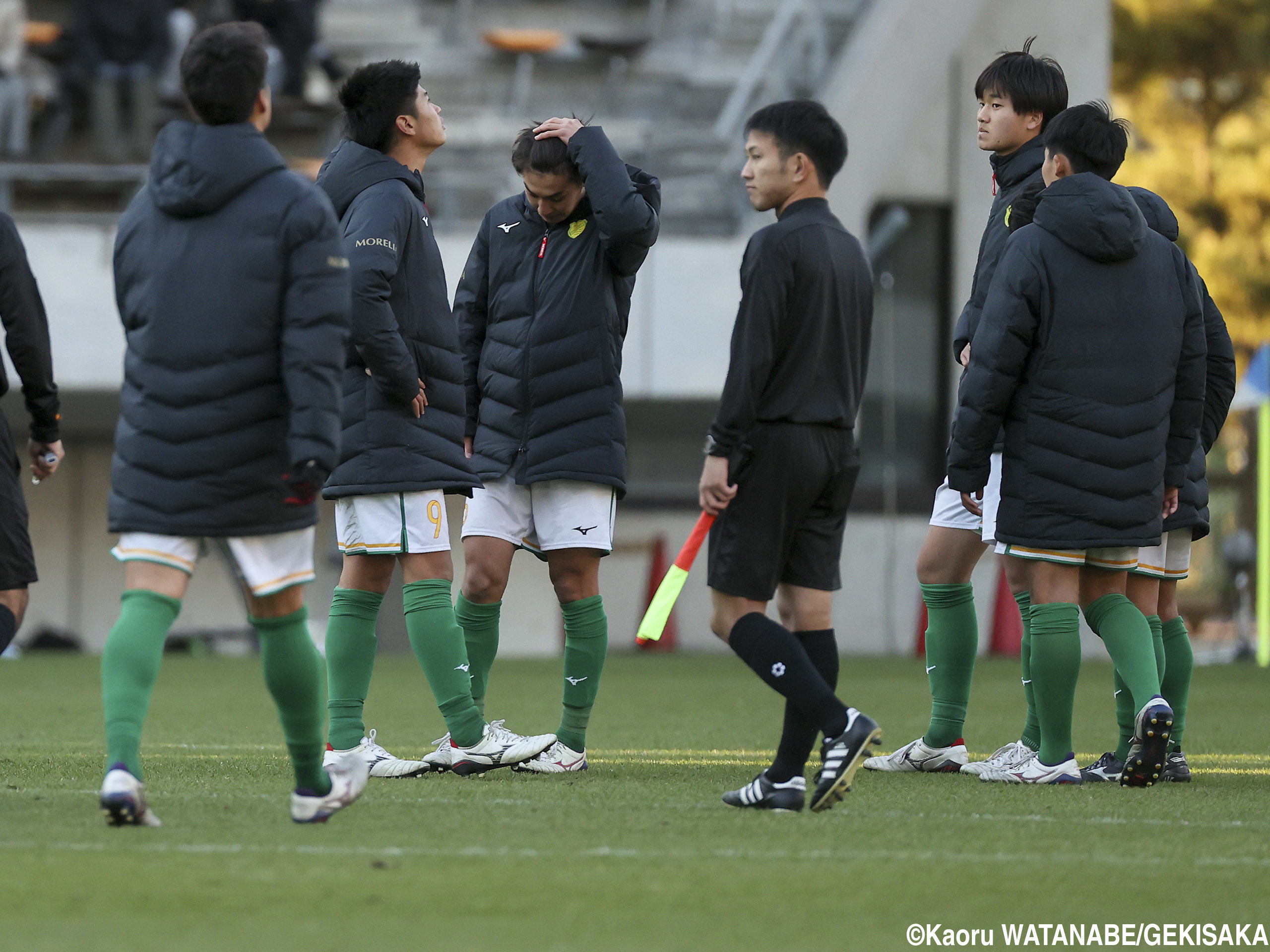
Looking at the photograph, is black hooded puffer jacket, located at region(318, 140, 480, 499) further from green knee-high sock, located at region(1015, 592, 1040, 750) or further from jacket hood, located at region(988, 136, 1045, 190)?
jacket hood, located at region(988, 136, 1045, 190)

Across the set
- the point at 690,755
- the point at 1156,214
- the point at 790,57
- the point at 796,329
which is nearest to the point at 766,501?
the point at 796,329

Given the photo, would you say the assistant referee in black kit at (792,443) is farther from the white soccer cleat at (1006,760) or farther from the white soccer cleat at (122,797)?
the white soccer cleat at (122,797)

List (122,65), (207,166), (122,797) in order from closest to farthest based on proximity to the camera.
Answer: (122,797) → (207,166) → (122,65)

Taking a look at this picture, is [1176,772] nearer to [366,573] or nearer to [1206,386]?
[1206,386]

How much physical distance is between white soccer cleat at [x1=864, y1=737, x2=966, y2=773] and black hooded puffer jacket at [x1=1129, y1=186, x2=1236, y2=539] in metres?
0.98

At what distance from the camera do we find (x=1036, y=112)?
5.83 meters

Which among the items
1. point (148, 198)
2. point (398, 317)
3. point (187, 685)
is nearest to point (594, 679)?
point (398, 317)

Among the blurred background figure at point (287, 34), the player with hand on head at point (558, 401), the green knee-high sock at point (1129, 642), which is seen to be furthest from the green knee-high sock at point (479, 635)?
the blurred background figure at point (287, 34)

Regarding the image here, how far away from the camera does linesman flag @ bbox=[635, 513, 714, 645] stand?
4.57 m

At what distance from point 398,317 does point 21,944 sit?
8.57 ft

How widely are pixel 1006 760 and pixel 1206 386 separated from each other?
1.31m

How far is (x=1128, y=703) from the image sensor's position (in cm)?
586

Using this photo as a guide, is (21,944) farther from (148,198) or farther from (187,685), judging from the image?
(187,685)

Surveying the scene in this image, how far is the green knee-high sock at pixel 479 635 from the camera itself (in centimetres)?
600
